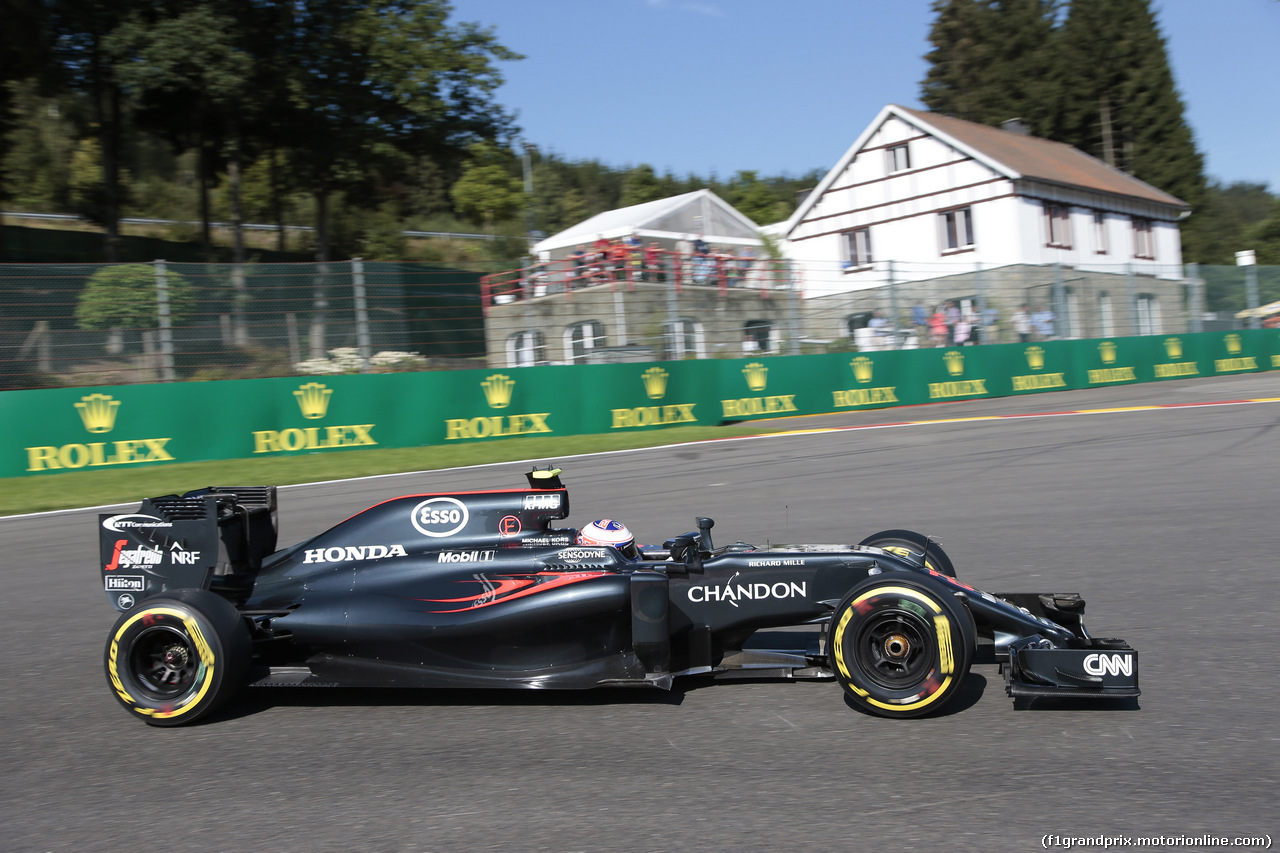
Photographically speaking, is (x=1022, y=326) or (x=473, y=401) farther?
(x=1022, y=326)

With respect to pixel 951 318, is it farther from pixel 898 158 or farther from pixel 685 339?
pixel 898 158

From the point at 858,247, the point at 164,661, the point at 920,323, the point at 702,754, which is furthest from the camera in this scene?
the point at 858,247

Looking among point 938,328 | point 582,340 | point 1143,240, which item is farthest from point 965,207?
point 582,340

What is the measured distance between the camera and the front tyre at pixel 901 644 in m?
3.50

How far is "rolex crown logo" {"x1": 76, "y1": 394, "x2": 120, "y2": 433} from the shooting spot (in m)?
12.3

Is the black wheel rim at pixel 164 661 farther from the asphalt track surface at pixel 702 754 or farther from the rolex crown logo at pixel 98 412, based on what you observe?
the rolex crown logo at pixel 98 412

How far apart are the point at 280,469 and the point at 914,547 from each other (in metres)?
9.64

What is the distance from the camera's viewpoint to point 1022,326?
21953mm

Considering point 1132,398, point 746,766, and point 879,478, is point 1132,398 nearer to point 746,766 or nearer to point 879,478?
point 879,478

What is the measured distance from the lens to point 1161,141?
53875mm

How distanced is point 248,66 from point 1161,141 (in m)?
47.9

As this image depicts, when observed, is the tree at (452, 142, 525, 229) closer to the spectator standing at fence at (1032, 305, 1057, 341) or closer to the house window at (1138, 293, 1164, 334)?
the spectator standing at fence at (1032, 305, 1057, 341)

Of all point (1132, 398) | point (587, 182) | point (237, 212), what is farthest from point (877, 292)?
point (587, 182)

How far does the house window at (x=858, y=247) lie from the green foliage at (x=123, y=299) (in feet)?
86.4
